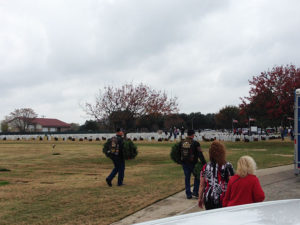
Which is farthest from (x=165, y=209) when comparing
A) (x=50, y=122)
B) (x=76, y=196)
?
(x=50, y=122)

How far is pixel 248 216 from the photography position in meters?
2.13

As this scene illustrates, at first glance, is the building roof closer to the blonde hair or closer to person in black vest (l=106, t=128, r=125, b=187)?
person in black vest (l=106, t=128, r=125, b=187)

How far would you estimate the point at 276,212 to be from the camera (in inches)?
86.1

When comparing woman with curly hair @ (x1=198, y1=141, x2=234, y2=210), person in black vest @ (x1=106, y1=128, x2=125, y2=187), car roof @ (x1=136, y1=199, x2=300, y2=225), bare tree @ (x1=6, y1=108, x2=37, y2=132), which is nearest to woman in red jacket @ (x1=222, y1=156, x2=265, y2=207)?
woman with curly hair @ (x1=198, y1=141, x2=234, y2=210)

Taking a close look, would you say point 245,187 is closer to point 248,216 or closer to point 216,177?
point 216,177

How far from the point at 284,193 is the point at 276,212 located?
6.67m

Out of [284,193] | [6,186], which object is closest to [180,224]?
[284,193]

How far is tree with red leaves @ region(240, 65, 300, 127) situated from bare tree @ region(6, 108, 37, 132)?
3559 inches

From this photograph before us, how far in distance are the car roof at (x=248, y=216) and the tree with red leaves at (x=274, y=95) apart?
25.3m

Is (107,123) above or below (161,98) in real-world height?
below

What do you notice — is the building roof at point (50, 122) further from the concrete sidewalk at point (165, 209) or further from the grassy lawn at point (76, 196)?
the concrete sidewalk at point (165, 209)

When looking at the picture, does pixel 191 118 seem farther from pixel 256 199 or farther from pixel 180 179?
pixel 256 199

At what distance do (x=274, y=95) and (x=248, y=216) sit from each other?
89.3 ft

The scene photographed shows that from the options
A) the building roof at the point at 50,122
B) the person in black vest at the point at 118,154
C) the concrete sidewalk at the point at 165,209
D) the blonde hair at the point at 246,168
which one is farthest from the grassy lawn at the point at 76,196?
the building roof at the point at 50,122
